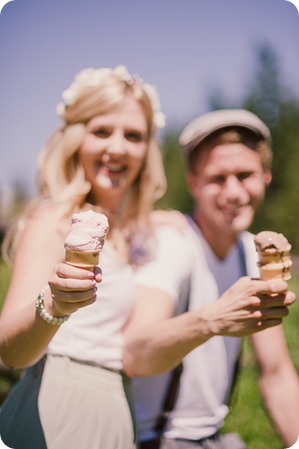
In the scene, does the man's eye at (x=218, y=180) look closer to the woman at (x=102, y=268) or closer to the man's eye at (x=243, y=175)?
the man's eye at (x=243, y=175)

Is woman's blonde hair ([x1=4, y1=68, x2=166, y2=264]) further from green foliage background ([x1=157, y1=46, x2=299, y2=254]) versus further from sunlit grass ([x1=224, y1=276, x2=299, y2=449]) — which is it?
green foliage background ([x1=157, y1=46, x2=299, y2=254])

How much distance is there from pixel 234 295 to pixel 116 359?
289mm

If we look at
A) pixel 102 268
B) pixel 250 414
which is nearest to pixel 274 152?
pixel 250 414

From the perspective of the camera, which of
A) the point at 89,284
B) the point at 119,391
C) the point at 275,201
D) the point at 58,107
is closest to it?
the point at 89,284

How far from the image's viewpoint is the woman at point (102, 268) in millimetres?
1040

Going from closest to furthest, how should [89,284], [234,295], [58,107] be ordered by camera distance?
[89,284] → [234,295] → [58,107]

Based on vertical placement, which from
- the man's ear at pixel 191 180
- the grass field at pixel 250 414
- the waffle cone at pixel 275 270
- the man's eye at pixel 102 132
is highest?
the man's eye at pixel 102 132

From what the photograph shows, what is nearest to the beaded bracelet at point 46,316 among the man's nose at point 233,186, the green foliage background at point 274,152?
the man's nose at point 233,186

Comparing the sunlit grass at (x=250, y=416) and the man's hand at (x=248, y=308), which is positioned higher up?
the man's hand at (x=248, y=308)

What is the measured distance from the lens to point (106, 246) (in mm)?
1162

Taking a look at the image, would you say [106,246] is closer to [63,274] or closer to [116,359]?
[116,359]

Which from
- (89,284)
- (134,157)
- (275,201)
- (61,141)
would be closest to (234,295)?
(89,284)

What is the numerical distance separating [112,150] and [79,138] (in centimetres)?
→ 8

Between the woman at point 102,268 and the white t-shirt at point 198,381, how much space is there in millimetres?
120
